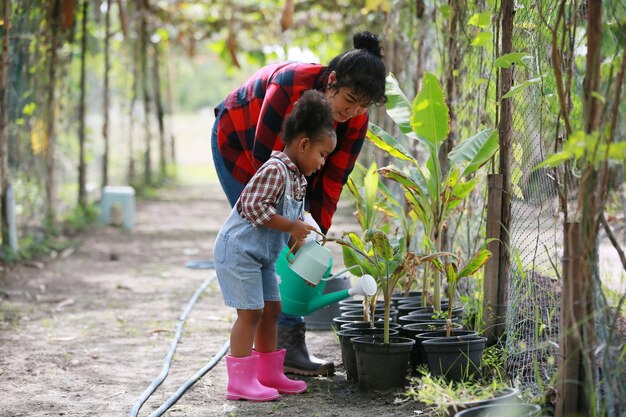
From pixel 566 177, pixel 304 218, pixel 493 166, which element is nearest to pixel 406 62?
pixel 493 166

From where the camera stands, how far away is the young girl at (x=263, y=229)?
328 cm

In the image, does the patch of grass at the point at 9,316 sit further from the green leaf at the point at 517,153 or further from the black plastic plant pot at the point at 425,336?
the green leaf at the point at 517,153

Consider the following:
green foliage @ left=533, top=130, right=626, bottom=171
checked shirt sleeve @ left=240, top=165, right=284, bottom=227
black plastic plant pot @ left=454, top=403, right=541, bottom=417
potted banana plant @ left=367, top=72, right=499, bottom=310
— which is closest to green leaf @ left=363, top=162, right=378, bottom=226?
potted banana plant @ left=367, top=72, right=499, bottom=310

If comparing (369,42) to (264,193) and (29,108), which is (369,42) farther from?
(29,108)

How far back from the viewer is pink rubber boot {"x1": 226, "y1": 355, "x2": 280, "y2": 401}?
3457 mm

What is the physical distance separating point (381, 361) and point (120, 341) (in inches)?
71.6

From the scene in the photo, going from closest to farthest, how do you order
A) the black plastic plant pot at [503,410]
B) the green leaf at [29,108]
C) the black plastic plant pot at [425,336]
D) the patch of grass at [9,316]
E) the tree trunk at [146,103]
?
the black plastic plant pot at [503,410]
the black plastic plant pot at [425,336]
the patch of grass at [9,316]
the green leaf at [29,108]
the tree trunk at [146,103]

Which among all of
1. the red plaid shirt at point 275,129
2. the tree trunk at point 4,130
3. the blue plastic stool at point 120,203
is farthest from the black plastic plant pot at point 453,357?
the blue plastic stool at point 120,203

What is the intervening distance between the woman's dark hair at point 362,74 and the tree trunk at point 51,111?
17.9 ft

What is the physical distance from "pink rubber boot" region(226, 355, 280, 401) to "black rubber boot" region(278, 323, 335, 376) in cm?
40

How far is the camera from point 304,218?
3.52m

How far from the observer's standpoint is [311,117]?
329cm

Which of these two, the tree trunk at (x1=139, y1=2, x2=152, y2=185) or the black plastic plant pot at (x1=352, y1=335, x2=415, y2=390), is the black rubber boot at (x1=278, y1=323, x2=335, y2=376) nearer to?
the black plastic plant pot at (x1=352, y1=335, x2=415, y2=390)

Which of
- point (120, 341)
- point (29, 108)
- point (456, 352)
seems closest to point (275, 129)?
point (456, 352)
